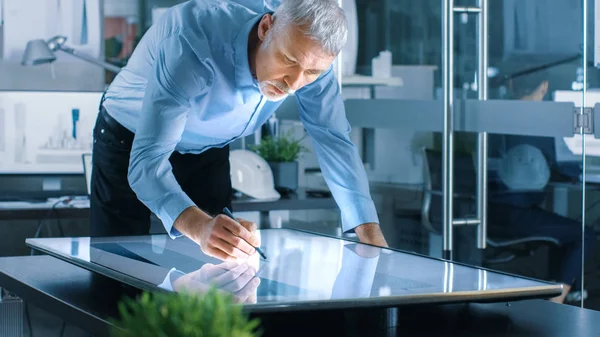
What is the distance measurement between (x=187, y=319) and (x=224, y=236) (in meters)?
0.89

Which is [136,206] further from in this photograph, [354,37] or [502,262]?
[354,37]

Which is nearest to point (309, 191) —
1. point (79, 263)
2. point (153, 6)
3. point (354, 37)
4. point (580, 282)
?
point (354, 37)

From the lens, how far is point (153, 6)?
4.39 m

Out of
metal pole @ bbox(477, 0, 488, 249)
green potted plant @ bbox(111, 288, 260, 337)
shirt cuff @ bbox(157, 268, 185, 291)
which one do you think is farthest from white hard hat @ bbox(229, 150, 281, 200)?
green potted plant @ bbox(111, 288, 260, 337)

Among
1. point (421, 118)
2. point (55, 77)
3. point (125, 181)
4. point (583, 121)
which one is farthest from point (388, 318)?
point (55, 77)

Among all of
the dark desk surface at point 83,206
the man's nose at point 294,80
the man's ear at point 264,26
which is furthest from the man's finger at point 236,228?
the dark desk surface at point 83,206

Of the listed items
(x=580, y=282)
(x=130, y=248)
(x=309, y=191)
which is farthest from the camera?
(x=309, y=191)

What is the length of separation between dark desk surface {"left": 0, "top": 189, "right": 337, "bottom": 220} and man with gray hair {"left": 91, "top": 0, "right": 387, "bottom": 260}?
114cm

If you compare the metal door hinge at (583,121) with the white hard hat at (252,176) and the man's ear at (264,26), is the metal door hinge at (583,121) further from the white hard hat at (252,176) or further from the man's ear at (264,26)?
the white hard hat at (252,176)

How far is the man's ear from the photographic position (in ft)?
6.64

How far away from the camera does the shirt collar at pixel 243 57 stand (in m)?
2.10

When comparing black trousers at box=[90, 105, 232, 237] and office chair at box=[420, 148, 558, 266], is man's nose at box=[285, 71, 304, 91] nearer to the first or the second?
black trousers at box=[90, 105, 232, 237]

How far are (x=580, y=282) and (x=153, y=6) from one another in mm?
2427

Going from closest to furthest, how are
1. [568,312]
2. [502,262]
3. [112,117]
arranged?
[568,312] < [112,117] < [502,262]
